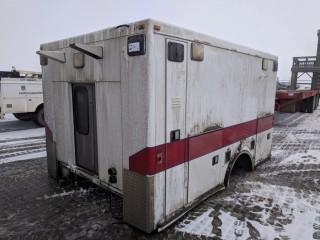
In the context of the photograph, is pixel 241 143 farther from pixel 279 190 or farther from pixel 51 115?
pixel 51 115

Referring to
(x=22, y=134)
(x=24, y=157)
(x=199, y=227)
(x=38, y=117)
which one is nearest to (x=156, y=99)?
(x=199, y=227)

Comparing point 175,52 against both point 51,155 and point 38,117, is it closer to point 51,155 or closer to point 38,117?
point 51,155

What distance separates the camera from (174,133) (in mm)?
2992

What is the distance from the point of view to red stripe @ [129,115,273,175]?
2788mm

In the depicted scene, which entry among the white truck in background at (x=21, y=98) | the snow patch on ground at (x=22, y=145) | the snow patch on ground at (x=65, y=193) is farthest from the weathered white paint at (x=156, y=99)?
the white truck in background at (x=21, y=98)

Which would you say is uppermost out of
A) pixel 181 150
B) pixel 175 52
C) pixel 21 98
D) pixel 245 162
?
pixel 175 52

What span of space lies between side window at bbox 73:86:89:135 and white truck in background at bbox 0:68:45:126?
7124 mm

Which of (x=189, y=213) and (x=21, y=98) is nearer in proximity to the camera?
(x=189, y=213)

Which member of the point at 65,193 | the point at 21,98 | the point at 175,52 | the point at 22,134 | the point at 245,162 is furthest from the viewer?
the point at 21,98

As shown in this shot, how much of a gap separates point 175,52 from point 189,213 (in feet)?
6.97

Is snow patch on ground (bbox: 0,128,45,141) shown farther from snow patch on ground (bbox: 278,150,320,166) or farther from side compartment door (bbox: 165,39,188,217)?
snow patch on ground (bbox: 278,150,320,166)

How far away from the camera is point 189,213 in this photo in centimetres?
351

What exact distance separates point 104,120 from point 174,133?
929mm

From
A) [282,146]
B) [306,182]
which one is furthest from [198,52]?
[282,146]
